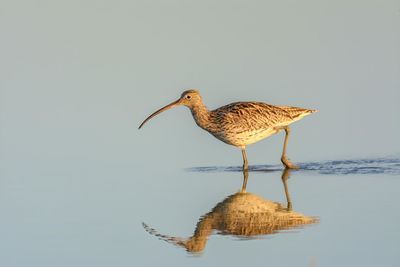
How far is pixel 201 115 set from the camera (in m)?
17.1

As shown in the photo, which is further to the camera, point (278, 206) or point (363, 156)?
point (363, 156)

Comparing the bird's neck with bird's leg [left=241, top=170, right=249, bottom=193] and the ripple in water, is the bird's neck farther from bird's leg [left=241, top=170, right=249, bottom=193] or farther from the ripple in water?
bird's leg [left=241, top=170, right=249, bottom=193]

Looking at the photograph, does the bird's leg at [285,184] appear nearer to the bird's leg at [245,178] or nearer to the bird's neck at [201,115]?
the bird's leg at [245,178]

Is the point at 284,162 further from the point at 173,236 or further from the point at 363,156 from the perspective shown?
the point at 173,236

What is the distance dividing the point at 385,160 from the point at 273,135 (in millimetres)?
3671

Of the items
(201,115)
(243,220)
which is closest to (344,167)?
(201,115)

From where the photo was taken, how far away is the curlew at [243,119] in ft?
54.5

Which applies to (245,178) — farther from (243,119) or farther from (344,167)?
(243,119)

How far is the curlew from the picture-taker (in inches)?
654

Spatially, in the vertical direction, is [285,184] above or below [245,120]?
below

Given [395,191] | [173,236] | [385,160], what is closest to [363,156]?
[385,160]

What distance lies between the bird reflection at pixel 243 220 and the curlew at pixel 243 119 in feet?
11.5

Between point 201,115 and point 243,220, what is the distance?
552 cm

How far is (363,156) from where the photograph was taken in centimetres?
1573
